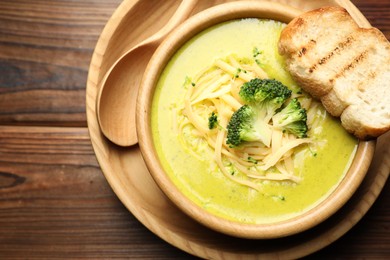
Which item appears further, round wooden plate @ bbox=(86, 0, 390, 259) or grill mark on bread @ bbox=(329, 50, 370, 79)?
round wooden plate @ bbox=(86, 0, 390, 259)

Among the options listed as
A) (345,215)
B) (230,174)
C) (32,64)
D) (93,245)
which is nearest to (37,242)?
(93,245)

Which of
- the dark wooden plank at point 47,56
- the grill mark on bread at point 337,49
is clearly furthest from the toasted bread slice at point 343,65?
the dark wooden plank at point 47,56

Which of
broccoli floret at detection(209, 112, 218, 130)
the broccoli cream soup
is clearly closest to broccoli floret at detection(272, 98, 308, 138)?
the broccoli cream soup

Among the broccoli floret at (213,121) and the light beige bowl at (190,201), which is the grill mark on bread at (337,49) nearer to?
the light beige bowl at (190,201)

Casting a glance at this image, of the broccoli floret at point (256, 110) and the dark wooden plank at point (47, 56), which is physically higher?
the broccoli floret at point (256, 110)

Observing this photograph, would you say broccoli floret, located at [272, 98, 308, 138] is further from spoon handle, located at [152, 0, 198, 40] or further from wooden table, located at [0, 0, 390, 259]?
wooden table, located at [0, 0, 390, 259]

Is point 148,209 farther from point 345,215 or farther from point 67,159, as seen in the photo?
point 345,215

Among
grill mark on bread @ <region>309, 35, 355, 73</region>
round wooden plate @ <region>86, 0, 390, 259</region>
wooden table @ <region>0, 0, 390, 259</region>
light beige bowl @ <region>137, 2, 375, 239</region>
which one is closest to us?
light beige bowl @ <region>137, 2, 375, 239</region>
